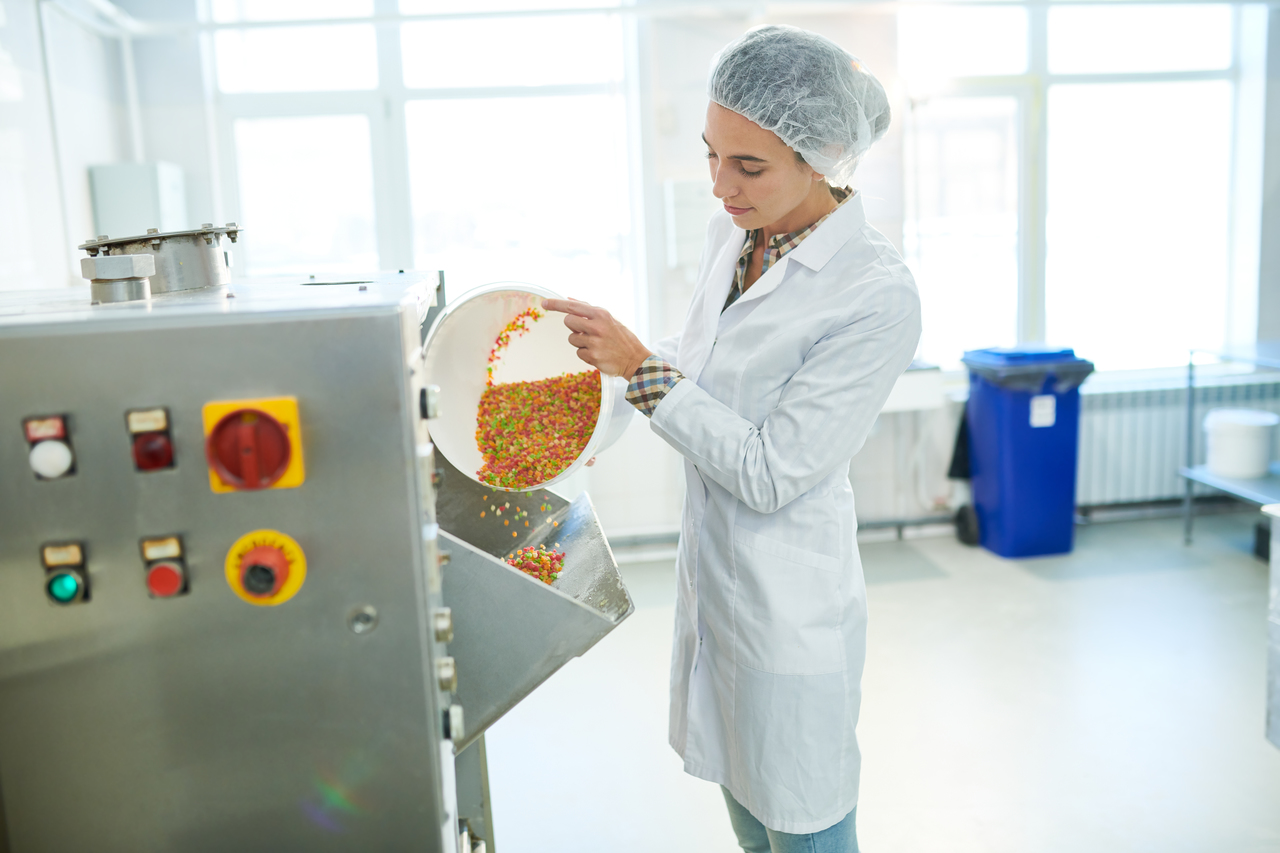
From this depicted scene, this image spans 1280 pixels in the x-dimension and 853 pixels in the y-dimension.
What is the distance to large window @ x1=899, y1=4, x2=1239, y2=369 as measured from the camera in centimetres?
412

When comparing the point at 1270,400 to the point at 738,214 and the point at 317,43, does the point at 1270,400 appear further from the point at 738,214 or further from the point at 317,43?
the point at 317,43

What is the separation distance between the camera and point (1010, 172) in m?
4.20

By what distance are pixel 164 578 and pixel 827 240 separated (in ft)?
3.02

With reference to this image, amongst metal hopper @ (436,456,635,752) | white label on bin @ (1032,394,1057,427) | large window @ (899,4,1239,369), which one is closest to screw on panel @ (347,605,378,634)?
metal hopper @ (436,456,635,752)

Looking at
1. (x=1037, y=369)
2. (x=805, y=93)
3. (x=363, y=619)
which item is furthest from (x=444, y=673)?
(x=1037, y=369)

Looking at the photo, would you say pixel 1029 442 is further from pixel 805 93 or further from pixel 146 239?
pixel 146 239

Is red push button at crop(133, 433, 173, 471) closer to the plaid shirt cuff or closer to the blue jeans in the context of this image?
the plaid shirt cuff

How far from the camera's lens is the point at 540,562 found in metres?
1.40

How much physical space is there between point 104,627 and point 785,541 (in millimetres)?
832

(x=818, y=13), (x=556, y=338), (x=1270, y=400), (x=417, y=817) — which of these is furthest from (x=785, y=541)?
(x=1270, y=400)

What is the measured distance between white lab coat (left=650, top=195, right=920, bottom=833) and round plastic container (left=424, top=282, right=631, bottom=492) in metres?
0.18

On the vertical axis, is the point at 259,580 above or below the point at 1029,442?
above

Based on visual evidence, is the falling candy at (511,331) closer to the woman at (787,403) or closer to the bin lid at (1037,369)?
the woman at (787,403)

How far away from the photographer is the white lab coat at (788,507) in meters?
1.20
